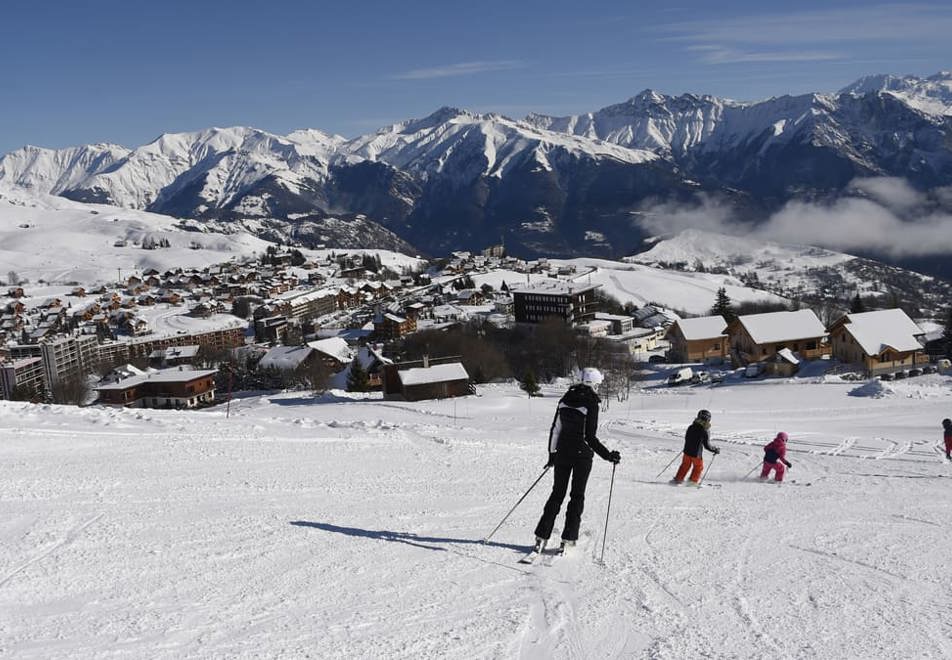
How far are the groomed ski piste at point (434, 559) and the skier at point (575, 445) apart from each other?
0.42m

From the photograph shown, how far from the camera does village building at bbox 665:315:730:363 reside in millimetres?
53419

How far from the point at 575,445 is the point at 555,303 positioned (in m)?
82.4

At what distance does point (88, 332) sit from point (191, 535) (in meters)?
104

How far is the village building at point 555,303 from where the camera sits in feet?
285

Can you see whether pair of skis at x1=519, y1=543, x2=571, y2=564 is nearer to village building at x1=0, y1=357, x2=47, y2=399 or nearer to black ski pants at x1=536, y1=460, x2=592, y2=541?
black ski pants at x1=536, y1=460, x2=592, y2=541

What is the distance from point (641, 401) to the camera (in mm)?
32812

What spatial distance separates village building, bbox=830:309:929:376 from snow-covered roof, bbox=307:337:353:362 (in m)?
39.3

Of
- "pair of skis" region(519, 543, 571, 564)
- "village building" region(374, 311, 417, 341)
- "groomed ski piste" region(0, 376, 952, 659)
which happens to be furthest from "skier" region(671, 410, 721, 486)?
"village building" region(374, 311, 417, 341)

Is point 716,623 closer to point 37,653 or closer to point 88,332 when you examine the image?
point 37,653

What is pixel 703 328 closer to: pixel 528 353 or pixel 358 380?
pixel 528 353

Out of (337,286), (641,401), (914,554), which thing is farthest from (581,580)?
(337,286)

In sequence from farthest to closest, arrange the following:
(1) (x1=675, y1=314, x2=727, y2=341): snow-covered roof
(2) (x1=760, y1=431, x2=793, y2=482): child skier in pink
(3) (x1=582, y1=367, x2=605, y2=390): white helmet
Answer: (1) (x1=675, y1=314, x2=727, y2=341): snow-covered roof, (2) (x1=760, y1=431, x2=793, y2=482): child skier in pink, (3) (x1=582, y1=367, x2=605, y2=390): white helmet

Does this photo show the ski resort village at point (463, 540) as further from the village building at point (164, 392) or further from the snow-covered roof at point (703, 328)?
the village building at point (164, 392)

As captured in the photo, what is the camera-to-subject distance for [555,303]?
8800 centimetres
